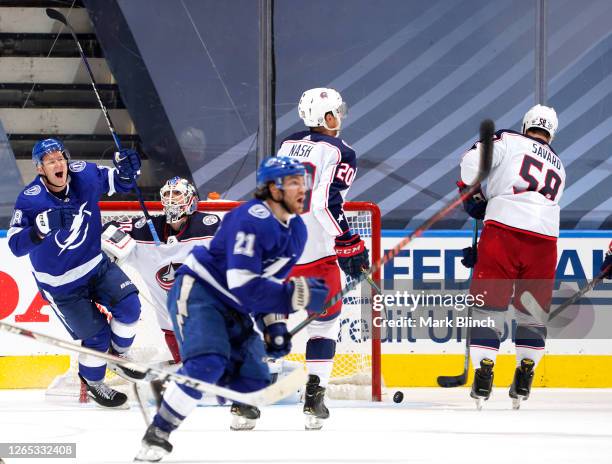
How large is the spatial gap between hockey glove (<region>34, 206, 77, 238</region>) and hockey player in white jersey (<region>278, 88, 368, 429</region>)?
2.99ft

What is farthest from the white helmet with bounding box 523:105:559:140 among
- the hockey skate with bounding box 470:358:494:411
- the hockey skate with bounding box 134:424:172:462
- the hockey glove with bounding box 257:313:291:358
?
the hockey skate with bounding box 134:424:172:462

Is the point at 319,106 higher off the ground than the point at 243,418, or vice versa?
the point at 319,106

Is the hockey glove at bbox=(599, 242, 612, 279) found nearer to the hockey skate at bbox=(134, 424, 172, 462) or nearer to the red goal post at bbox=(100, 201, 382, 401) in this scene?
the red goal post at bbox=(100, 201, 382, 401)

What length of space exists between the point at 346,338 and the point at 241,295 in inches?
95.3

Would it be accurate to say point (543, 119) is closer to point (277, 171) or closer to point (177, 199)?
point (177, 199)

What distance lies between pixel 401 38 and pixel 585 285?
5.80ft

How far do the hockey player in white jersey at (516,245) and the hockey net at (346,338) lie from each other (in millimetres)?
688

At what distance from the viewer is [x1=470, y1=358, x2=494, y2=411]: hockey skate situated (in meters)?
5.03

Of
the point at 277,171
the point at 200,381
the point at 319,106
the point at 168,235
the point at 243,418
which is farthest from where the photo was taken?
the point at 168,235

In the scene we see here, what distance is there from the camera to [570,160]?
647 centimetres

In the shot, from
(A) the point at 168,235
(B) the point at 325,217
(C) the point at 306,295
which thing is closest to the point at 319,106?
(B) the point at 325,217

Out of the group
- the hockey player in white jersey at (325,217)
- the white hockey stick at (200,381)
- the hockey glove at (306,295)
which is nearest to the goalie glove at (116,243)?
the hockey player in white jersey at (325,217)

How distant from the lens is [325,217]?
15.5ft

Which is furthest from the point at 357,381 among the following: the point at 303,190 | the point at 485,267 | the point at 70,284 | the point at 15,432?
the point at 303,190
